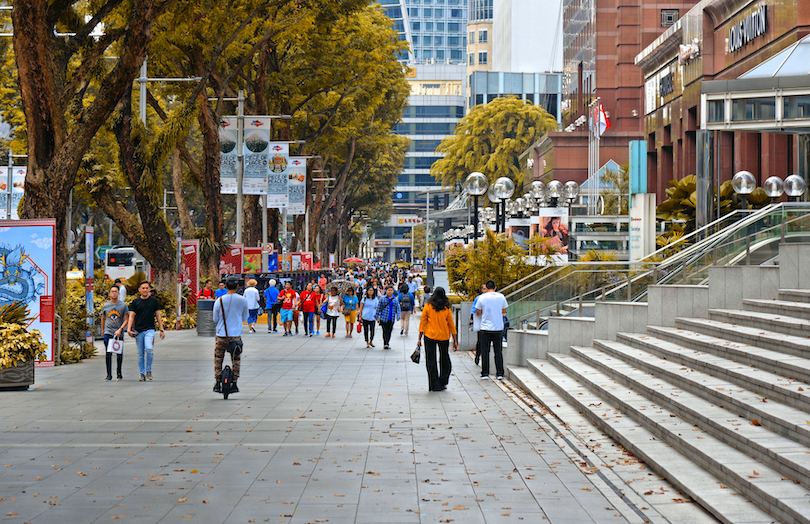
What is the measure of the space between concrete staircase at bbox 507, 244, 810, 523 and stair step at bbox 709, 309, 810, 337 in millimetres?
21

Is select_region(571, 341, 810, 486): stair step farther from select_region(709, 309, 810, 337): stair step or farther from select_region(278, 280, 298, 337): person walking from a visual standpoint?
select_region(278, 280, 298, 337): person walking

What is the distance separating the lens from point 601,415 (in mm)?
10805

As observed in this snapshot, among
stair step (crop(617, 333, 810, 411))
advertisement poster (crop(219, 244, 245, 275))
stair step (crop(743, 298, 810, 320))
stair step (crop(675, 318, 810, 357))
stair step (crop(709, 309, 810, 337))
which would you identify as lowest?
stair step (crop(617, 333, 810, 411))

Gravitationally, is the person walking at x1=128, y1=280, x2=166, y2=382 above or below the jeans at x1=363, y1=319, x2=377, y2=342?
above

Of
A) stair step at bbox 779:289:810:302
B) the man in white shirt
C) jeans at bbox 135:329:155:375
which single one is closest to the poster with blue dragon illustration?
jeans at bbox 135:329:155:375

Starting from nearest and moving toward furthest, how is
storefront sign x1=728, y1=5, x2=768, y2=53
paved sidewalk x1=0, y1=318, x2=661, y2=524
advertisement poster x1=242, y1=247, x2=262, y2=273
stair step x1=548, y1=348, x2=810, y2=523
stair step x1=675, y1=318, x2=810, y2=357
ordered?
stair step x1=548, y1=348, x2=810, y2=523, paved sidewalk x1=0, y1=318, x2=661, y2=524, stair step x1=675, y1=318, x2=810, y2=357, storefront sign x1=728, y1=5, x2=768, y2=53, advertisement poster x1=242, y1=247, x2=262, y2=273

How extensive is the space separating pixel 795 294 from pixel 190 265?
67.9ft

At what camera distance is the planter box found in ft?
47.2

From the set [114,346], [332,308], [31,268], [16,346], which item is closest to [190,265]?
[332,308]

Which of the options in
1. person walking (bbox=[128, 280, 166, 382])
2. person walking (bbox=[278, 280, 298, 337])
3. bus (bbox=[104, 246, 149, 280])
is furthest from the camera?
bus (bbox=[104, 246, 149, 280])

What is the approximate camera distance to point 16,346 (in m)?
14.4

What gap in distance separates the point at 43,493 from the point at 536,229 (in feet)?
84.6

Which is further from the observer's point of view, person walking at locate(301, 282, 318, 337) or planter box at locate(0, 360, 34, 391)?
person walking at locate(301, 282, 318, 337)

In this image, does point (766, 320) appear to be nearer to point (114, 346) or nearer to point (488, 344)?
point (488, 344)
